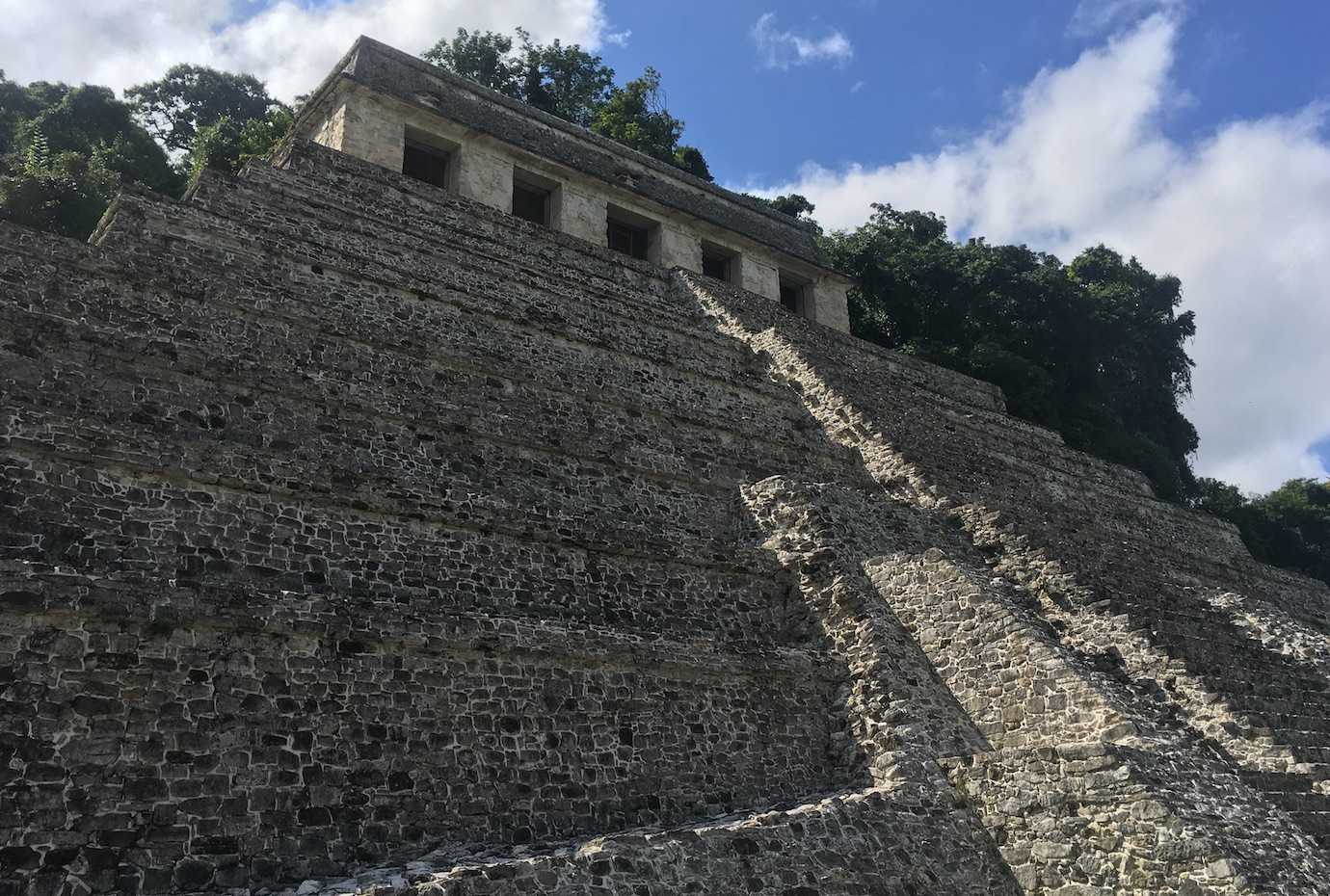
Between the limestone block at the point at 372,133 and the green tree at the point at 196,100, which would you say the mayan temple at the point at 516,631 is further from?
the green tree at the point at 196,100

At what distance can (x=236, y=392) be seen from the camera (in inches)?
333

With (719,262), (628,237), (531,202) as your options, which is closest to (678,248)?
(628,237)

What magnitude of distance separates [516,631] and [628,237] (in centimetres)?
1596

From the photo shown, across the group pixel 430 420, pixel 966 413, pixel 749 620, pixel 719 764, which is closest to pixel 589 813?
pixel 719 764

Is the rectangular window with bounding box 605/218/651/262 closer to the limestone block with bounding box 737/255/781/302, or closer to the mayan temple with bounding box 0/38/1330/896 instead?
the limestone block with bounding box 737/255/781/302

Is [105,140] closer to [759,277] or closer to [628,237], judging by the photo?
[628,237]

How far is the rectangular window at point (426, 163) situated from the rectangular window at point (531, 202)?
5.30 feet

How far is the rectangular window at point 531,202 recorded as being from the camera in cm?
2025

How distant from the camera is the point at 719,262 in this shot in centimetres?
2317

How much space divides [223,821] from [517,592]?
3067 mm

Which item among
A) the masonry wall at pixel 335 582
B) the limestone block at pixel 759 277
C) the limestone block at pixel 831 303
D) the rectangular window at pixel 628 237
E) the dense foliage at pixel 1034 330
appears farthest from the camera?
the dense foliage at pixel 1034 330

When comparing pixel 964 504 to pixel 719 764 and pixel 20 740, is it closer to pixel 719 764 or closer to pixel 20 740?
pixel 719 764

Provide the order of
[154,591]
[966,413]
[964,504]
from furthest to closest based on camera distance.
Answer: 1. [966,413]
2. [964,504]
3. [154,591]

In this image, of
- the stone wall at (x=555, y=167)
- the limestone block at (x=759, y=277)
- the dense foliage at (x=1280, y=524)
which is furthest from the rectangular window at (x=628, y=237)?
the dense foliage at (x=1280, y=524)
